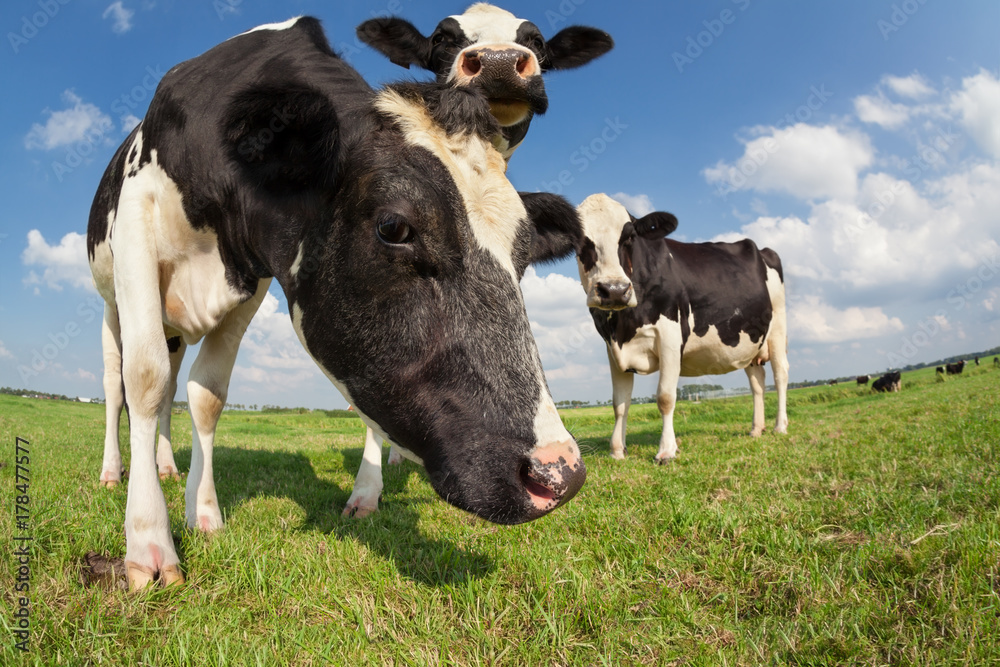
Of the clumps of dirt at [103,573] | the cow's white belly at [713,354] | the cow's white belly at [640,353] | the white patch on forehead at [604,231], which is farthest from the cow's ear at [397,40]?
the clumps of dirt at [103,573]

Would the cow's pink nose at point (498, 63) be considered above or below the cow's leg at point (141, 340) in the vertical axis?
above

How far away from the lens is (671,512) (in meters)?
3.25

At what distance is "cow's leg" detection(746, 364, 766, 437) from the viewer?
383 inches

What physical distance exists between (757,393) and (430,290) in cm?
941

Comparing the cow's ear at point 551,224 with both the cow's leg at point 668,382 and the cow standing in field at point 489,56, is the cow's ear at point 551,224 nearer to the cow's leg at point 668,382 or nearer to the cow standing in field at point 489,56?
the cow standing in field at point 489,56

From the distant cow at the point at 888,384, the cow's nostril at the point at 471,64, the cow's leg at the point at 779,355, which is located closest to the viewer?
the cow's nostril at the point at 471,64

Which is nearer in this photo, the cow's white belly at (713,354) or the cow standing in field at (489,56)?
the cow standing in field at (489,56)

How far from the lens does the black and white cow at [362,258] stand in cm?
208

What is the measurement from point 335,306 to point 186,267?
1.45 metres

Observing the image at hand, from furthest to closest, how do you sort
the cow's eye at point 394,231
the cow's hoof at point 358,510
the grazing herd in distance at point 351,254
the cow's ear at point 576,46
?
the cow's ear at point 576,46 < the cow's hoof at point 358,510 < the cow's eye at point 394,231 < the grazing herd in distance at point 351,254

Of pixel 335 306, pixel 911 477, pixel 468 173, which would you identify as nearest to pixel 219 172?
pixel 335 306

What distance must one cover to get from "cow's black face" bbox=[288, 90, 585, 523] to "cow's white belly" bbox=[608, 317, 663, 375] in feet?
17.8

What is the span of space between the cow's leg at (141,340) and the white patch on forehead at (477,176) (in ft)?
4.98

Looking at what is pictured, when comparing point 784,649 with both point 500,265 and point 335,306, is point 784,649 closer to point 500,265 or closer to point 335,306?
point 500,265
